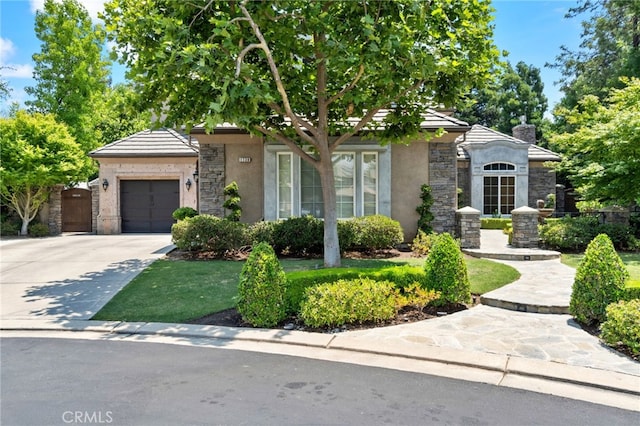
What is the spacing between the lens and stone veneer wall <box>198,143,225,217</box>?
1377 cm

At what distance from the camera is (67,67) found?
25203 millimetres

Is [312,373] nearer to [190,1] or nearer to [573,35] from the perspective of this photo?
[190,1]

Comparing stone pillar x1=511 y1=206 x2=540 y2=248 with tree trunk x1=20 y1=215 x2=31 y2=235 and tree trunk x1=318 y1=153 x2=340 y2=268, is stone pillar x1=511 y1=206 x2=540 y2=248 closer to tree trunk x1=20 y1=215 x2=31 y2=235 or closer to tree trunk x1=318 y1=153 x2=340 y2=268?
tree trunk x1=318 y1=153 x2=340 y2=268

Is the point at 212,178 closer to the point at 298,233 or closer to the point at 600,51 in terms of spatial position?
the point at 298,233

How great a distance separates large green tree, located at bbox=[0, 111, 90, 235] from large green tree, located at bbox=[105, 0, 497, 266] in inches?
461

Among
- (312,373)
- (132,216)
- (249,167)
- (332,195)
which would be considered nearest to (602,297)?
(312,373)

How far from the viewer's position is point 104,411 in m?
3.89

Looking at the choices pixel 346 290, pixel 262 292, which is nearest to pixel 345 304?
pixel 346 290

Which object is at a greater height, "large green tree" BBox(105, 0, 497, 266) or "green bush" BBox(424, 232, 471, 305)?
"large green tree" BBox(105, 0, 497, 266)

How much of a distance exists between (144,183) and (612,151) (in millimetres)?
17662

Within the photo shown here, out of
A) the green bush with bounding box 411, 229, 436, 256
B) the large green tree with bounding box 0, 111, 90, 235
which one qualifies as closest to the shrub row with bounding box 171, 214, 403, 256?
the green bush with bounding box 411, 229, 436, 256

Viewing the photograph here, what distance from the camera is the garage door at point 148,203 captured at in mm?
19688

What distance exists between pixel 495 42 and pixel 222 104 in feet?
20.5
